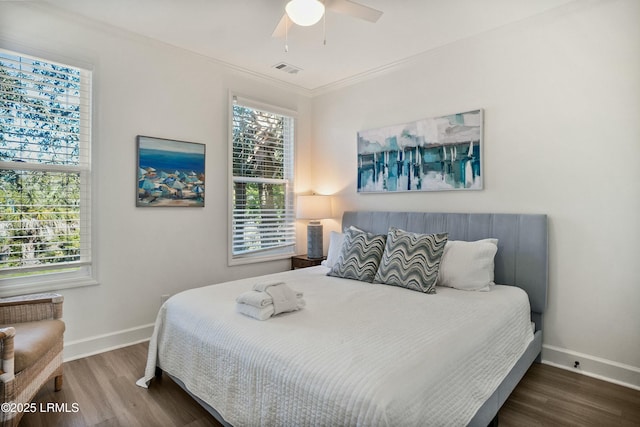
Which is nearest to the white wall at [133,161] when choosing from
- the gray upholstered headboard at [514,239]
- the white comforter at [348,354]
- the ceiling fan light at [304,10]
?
the white comforter at [348,354]

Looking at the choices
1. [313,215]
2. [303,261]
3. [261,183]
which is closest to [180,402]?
[303,261]

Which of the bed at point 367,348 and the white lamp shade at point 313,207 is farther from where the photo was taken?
the white lamp shade at point 313,207

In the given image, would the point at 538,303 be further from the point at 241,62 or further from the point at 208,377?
the point at 241,62

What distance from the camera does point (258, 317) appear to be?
187 cm

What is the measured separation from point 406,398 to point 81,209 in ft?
9.24

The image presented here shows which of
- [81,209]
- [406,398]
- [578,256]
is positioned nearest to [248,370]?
[406,398]

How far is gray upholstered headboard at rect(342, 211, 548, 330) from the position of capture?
263 cm

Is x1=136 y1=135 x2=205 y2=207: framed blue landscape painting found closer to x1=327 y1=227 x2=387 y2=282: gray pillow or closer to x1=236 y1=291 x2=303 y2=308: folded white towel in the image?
x1=327 y1=227 x2=387 y2=282: gray pillow

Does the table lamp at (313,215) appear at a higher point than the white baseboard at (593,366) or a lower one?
higher

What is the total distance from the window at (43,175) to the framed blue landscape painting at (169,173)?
1.37 feet

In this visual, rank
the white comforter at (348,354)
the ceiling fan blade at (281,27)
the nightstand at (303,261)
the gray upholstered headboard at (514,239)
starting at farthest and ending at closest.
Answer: the nightstand at (303,261) < the gray upholstered headboard at (514,239) < the ceiling fan blade at (281,27) < the white comforter at (348,354)

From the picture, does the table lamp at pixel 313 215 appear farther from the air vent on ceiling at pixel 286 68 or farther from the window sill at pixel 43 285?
the window sill at pixel 43 285

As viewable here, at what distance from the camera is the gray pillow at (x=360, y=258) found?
287cm

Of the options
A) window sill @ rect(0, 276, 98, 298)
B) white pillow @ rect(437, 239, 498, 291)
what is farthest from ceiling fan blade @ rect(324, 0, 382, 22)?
window sill @ rect(0, 276, 98, 298)
